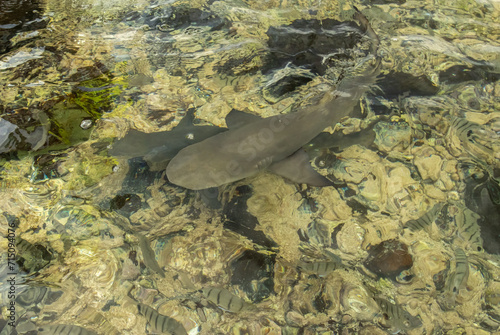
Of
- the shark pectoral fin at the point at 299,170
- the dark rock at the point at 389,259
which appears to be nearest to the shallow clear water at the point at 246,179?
the dark rock at the point at 389,259

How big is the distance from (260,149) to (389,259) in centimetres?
184

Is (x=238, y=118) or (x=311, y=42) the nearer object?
(x=238, y=118)

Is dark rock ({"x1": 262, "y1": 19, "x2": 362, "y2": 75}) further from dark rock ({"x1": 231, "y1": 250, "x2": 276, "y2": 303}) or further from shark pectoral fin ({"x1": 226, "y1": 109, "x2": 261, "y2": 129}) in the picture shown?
dark rock ({"x1": 231, "y1": 250, "x2": 276, "y2": 303})

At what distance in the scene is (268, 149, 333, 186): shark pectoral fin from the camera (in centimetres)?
396

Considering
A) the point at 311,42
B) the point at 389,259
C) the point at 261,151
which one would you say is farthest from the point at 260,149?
the point at 311,42

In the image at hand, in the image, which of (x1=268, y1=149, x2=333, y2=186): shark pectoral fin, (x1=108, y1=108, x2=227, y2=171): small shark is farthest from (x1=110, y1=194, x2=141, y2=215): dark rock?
(x1=268, y1=149, x2=333, y2=186): shark pectoral fin

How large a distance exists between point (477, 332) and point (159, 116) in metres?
4.24

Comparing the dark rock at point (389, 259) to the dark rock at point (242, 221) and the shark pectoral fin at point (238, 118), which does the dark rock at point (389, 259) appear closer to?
the dark rock at point (242, 221)

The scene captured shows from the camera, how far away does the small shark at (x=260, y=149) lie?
3.74 meters

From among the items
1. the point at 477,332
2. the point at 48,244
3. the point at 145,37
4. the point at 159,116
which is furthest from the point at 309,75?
the point at 48,244

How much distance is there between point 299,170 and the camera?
403 centimetres

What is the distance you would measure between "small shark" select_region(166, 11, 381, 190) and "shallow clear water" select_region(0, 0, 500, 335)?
17 cm

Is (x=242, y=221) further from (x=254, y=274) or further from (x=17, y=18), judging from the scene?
(x=17, y=18)

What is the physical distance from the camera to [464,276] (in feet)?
11.3
